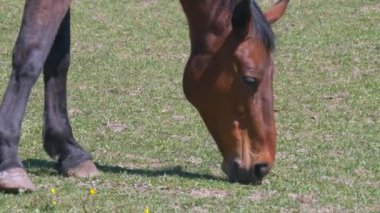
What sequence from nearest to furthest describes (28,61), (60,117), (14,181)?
(14,181) → (28,61) → (60,117)

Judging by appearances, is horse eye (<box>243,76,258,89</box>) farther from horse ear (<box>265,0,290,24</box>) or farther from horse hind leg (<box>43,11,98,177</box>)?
horse hind leg (<box>43,11,98,177</box>)

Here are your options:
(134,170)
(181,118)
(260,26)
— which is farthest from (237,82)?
(181,118)

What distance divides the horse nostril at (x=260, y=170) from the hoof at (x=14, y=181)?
54.1 inches

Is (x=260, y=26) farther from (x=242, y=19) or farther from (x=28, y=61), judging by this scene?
(x=28, y=61)

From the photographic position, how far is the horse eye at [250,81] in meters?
6.68

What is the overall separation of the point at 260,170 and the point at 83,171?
116 cm

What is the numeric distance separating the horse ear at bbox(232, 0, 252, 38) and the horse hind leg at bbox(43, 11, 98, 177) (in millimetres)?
1125

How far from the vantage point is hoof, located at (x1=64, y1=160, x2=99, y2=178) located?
702 centimetres

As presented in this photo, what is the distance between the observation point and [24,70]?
6262mm

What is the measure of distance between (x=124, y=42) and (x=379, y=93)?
404 centimetres

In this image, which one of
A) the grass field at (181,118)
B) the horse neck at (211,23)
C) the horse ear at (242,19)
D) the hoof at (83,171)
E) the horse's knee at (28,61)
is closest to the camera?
the horse's knee at (28,61)

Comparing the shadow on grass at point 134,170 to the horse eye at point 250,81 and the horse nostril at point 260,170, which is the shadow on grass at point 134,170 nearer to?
the horse nostril at point 260,170

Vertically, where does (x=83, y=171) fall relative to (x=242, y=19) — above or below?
below

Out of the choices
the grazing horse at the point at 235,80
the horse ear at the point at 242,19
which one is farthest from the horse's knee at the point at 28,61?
the horse ear at the point at 242,19
